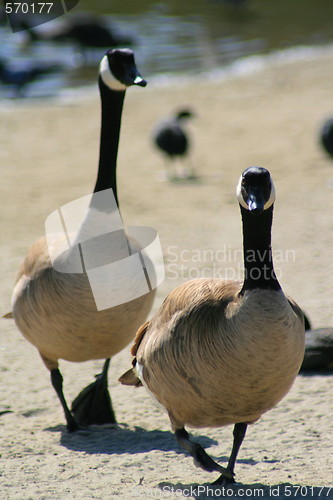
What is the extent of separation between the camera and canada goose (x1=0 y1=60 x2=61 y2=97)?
52.6ft

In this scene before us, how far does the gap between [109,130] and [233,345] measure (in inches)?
80.7

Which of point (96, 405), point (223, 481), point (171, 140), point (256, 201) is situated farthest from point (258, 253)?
point (171, 140)

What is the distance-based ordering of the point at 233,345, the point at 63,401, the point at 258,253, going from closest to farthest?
the point at 233,345 < the point at 258,253 < the point at 63,401

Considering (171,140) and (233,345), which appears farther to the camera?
(171,140)

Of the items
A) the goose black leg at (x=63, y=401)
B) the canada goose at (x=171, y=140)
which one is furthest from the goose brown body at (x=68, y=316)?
the canada goose at (x=171, y=140)

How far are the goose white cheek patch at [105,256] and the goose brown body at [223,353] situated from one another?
60 centimetres

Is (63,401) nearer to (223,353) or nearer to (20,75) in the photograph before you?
(223,353)

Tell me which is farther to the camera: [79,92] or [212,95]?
[79,92]

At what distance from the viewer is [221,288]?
3.54 m

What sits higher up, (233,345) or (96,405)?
(233,345)

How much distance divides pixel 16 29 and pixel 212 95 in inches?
323

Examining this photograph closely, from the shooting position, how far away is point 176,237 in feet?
26.2

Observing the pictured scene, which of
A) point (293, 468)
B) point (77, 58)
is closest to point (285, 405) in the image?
point (293, 468)

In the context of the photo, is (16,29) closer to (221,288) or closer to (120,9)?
(120,9)
